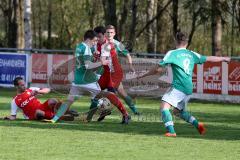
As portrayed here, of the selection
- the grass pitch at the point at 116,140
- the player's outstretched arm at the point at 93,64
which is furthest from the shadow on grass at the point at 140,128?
the player's outstretched arm at the point at 93,64

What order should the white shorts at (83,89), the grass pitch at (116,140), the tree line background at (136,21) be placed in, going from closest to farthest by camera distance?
the grass pitch at (116,140) → the white shorts at (83,89) → the tree line background at (136,21)

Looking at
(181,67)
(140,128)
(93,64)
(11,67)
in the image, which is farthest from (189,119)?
(11,67)

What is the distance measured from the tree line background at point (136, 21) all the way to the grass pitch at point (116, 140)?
1926 cm

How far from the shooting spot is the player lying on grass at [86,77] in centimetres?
1634

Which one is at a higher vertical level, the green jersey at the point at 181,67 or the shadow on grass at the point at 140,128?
the green jersey at the point at 181,67

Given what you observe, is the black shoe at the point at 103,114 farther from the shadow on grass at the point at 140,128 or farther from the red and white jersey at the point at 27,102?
the red and white jersey at the point at 27,102

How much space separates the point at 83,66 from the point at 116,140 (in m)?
3.19

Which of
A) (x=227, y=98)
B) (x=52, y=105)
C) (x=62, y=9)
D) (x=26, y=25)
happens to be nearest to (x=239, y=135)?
(x=52, y=105)

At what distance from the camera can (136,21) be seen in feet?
166

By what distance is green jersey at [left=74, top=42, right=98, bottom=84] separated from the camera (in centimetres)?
1634

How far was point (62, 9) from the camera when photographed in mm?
70500

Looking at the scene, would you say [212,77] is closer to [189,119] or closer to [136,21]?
[189,119]

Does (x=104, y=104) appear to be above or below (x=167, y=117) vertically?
above

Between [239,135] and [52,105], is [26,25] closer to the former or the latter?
[52,105]
